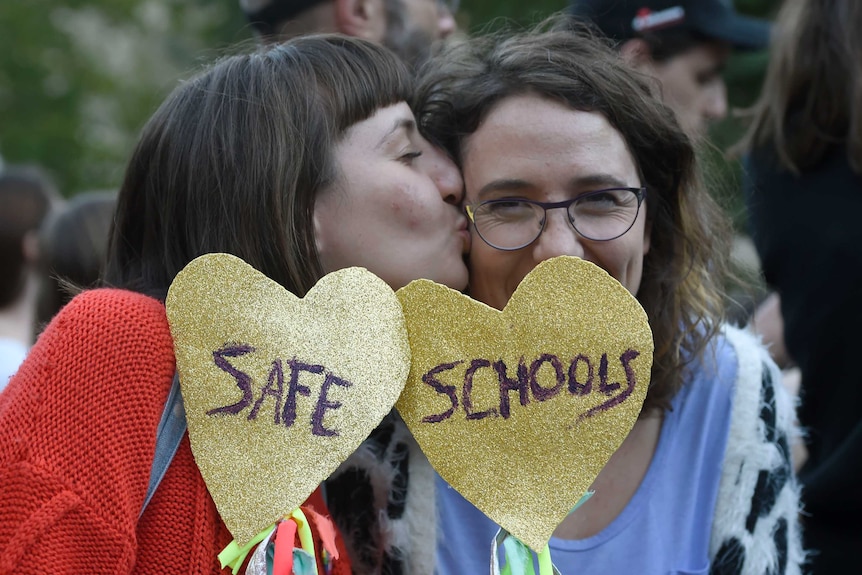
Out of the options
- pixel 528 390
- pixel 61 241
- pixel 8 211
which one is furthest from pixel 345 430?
pixel 8 211

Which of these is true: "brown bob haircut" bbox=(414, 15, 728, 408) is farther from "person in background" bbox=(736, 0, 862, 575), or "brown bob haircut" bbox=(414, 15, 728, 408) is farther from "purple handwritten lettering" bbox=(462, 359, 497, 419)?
"purple handwritten lettering" bbox=(462, 359, 497, 419)

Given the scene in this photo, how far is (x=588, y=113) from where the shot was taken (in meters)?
1.88

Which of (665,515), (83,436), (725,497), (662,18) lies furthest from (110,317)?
(662,18)

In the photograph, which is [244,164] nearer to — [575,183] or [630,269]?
[575,183]

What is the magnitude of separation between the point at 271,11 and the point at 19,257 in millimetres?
1386

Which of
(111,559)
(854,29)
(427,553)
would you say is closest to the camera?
(111,559)

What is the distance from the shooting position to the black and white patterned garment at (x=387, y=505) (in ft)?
5.88

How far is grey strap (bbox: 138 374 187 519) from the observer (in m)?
1.46

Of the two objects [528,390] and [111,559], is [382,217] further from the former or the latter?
[111,559]

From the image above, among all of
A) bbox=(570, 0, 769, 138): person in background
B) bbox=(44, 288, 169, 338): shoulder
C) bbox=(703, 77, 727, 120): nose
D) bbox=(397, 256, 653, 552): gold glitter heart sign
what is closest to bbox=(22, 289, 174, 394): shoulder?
bbox=(44, 288, 169, 338): shoulder

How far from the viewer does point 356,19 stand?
303 centimetres

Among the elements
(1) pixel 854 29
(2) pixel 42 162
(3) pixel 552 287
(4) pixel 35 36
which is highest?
(3) pixel 552 287

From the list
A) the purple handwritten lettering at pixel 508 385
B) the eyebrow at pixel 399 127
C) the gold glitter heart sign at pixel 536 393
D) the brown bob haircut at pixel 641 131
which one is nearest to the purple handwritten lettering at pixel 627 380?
the gold glitter heart sign at pixel 536 393

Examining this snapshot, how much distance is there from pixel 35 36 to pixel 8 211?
35.8 feet
